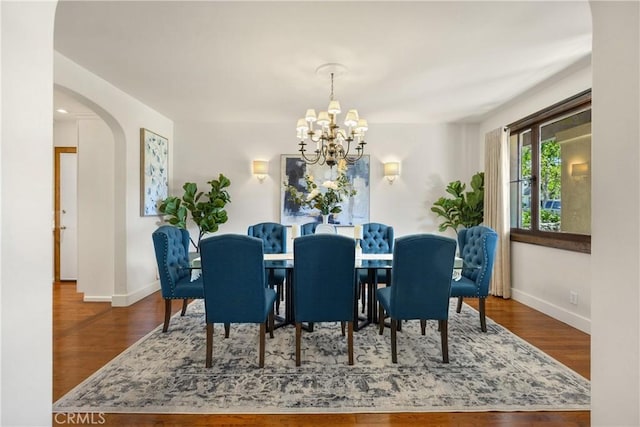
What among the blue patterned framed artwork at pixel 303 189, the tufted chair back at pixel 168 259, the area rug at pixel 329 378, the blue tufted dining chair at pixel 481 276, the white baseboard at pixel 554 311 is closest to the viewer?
the area rug at pixel 329 378

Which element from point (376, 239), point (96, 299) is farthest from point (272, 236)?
point (96, 299)

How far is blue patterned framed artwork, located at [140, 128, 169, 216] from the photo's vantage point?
14.5ft

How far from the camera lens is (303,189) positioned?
5426 mm

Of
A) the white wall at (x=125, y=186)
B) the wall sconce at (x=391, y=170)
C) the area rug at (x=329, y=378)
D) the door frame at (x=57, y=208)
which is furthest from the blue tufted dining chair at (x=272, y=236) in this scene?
the door frame at (x=57, y=208)

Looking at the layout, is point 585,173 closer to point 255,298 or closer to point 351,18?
point 351,18

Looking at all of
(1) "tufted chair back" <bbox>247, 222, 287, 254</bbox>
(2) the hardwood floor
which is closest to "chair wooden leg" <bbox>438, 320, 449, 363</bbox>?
(2) the hardwood floor

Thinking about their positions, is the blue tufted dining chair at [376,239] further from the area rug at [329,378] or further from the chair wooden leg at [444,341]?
the chair wooden leg at [444,341]

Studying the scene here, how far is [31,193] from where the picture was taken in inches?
Answer: 46.1

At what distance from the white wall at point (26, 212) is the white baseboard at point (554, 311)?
4171mm

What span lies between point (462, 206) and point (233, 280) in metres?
4.03

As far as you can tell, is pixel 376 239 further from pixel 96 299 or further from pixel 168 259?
pixel 96 299

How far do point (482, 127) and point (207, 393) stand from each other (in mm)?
5327

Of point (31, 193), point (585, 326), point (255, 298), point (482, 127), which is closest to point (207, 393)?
point (255, 298)

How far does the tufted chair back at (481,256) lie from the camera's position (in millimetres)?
3104
